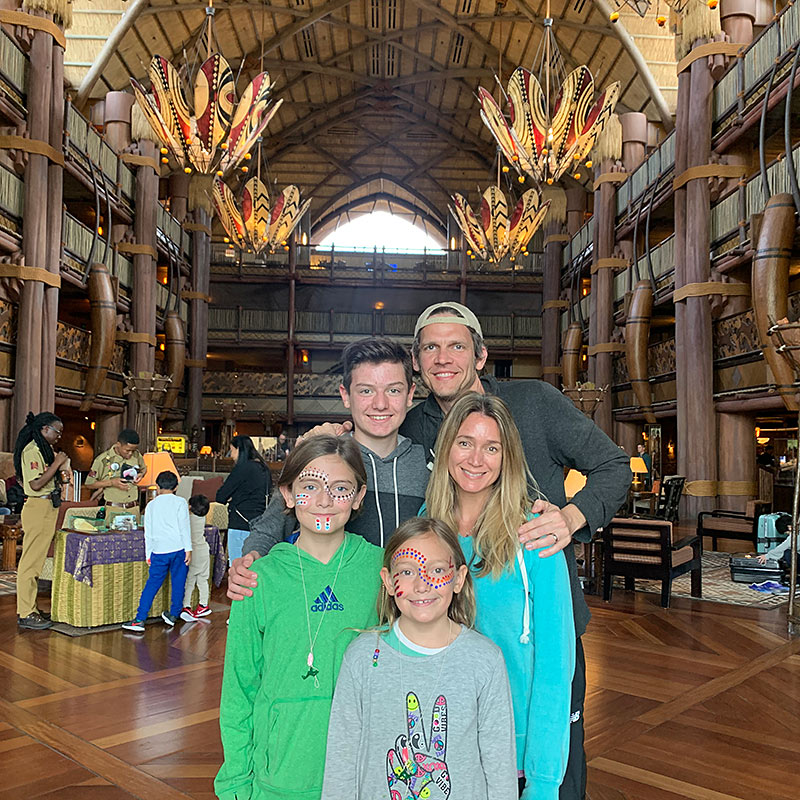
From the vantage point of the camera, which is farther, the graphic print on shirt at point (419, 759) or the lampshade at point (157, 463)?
the lampshade at point (157, 463)

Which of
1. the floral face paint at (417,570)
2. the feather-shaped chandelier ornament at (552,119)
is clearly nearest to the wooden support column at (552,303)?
the feather-shaped chandelier ornament at (552,119)

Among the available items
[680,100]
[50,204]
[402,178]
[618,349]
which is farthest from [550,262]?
[50,204]

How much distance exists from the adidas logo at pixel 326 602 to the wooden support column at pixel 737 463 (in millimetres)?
10903

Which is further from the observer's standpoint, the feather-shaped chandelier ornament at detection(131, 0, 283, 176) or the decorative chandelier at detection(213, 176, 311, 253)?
the decorative chandelier at detection(213, 176, 311, 253)

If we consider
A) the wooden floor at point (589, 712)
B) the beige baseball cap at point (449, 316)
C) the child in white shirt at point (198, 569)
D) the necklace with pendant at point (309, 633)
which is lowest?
the wooden floor at point (589, 712)

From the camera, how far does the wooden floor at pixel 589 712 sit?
2955 millimetres

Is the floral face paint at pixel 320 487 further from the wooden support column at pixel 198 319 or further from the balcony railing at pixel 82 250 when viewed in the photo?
the wooden support column at pixel 198 319

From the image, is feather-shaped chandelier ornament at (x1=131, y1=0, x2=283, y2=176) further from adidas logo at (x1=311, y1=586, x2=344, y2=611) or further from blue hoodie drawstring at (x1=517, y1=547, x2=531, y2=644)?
blue hoodie drawstring at (x1=517, y1=547, x2=531, y2=644)

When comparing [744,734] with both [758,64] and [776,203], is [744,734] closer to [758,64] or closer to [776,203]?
[776,203]

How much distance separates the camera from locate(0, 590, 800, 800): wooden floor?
296 cm

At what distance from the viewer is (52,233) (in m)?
11.7

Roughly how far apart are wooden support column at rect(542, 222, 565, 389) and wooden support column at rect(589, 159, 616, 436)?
434 centimetres

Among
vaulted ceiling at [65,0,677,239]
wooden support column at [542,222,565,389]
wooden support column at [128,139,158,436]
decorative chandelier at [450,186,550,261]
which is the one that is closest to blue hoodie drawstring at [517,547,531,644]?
vaulted ceiling at [65,0,677,239]

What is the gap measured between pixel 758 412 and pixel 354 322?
1498 cm
